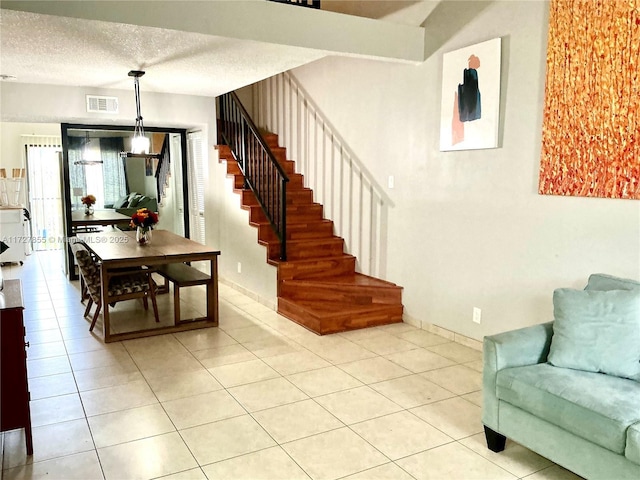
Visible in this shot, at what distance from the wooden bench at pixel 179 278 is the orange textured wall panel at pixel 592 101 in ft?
9.94

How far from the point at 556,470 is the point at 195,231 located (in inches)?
225

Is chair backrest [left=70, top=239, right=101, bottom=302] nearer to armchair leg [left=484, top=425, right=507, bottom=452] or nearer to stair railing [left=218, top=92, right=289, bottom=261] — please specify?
stair railing [left=218, top=92, right=289, bottom=261]

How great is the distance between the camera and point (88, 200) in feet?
21.5

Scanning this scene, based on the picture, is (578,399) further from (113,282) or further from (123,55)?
(123,55)

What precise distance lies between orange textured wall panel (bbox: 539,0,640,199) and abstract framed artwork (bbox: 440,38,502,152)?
17.2 inches

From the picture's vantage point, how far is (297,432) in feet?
9.07

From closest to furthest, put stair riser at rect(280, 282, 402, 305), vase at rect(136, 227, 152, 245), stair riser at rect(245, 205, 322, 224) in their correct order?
stair riser at rect(280, 282, 402, 305) → vase at rect(136, 227, 152, 245) → stair riser at rect(245, 205, 322, 224)

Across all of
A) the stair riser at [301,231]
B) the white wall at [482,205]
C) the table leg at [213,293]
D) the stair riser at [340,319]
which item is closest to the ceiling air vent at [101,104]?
the stair riser at [301,231]

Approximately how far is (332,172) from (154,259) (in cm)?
239

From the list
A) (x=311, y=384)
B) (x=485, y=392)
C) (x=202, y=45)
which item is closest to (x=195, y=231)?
(x=202, y=45)

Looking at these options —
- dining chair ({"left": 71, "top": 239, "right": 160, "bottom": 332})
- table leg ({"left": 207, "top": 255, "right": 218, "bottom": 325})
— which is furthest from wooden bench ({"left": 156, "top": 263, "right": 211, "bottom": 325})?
dining chair ({"left": 71, "top": 239, "right": 160, "bottom": 332})

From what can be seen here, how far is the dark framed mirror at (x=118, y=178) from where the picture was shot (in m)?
6.44

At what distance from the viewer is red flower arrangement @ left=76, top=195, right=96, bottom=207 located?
6.54 meters

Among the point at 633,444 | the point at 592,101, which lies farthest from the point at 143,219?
the point at 633,444
